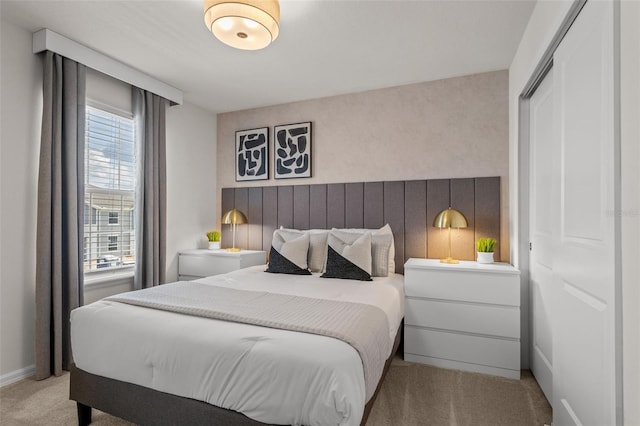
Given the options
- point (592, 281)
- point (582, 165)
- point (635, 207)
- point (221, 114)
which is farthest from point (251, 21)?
point (221, 114)

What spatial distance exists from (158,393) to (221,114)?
3.62 m

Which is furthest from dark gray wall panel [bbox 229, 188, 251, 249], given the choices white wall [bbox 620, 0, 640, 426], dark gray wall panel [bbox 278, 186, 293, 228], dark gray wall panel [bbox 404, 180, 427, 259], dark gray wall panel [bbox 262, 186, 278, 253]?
white wall [bbox 620, 0, 640, 426]

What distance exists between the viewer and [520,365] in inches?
100

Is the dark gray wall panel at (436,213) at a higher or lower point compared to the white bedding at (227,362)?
higher

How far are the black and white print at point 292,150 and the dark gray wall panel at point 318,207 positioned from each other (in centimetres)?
21

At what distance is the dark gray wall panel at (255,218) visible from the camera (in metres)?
4.09

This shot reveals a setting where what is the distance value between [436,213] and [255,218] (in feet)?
7.02

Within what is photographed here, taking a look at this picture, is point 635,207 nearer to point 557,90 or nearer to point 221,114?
point 557,90

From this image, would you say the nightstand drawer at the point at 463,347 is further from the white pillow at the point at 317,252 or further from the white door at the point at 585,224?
the white pillow at the point at 317,252

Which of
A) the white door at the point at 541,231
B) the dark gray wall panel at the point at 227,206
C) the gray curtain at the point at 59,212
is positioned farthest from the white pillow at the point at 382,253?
the gray curtain at the point at 59,212

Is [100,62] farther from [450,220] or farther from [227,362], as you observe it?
[450,220]

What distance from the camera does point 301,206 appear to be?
3.83 m

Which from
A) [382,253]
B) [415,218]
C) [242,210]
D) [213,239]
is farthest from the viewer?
[242,210]

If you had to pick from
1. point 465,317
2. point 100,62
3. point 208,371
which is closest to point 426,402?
point 465,317
